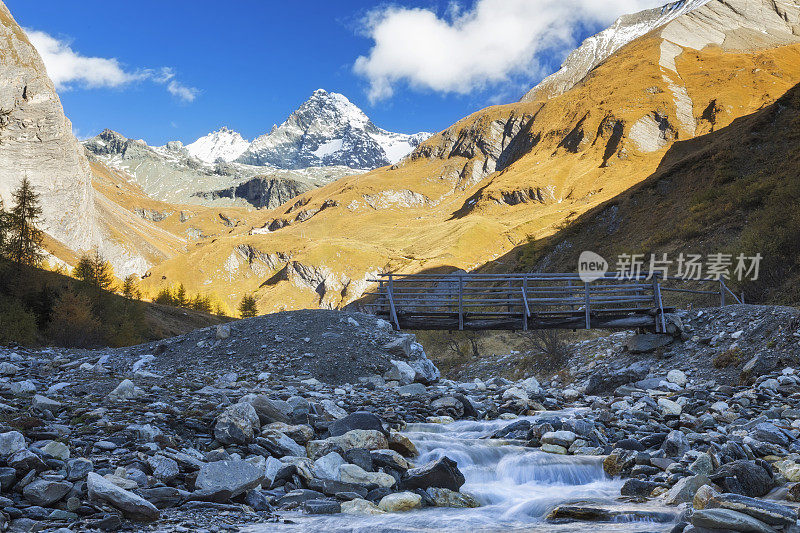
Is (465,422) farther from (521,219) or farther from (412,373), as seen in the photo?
(521,219)

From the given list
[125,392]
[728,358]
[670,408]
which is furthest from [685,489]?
[728,358]

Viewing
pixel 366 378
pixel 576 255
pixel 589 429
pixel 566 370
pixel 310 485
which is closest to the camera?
pixel 310 485

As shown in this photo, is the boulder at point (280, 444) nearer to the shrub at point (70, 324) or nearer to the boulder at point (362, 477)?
the boulder at point (362, 477)

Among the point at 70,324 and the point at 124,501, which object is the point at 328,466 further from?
the point at 70,324

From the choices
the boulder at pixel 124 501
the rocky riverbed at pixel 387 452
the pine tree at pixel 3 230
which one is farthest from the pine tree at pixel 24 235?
the boulder at pixel 124 501

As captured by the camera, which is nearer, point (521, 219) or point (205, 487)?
point (205, 487)

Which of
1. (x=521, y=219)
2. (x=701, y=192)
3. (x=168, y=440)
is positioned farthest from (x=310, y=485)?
(x=521, y=219)

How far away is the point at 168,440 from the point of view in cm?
892

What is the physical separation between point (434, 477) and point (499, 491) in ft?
4.78

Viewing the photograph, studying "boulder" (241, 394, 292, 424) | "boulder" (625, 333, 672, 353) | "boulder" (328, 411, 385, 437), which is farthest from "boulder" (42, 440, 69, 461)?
"boulder" (625, 333, 672, 353)

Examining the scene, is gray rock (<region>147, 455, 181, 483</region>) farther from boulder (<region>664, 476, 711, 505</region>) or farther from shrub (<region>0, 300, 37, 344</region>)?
shrub (<region>0, 300, 37, 344</region>)

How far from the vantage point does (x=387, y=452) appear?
31.8 ft

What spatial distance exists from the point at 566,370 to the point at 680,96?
570ft

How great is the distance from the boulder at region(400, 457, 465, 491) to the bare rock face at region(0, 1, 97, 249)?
13204cm
